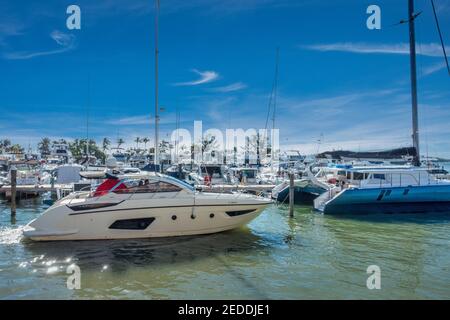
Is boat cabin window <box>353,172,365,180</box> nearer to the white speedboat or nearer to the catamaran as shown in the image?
the catamaran

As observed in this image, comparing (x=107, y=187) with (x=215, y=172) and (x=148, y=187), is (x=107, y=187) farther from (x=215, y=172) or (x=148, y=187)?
(x=215, y=172)

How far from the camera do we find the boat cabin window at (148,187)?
1180 cm

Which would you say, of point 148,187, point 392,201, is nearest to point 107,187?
point 148,187

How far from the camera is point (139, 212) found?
1141 cm

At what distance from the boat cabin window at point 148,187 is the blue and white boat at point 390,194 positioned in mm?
9948

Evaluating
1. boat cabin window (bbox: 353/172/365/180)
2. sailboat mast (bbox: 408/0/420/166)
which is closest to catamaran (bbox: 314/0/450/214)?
boat cabin window (bbox: 353/172/365/180)

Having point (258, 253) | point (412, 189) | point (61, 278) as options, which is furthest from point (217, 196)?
point (412, 189)

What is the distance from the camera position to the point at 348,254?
1070 centimetres

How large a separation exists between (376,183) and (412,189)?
1900 millimetres

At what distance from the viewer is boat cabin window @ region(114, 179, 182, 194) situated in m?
11.8

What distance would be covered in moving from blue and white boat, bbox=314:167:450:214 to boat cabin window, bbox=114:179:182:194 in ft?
32.6

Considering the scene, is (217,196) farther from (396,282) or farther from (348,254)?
(396,282)

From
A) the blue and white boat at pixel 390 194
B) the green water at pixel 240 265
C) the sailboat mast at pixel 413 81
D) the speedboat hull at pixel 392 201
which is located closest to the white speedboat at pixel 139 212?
the green water at pixel 240 265
